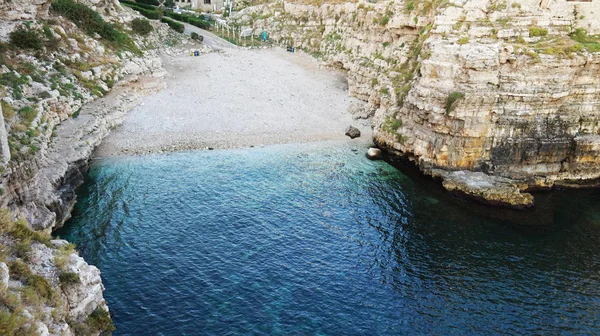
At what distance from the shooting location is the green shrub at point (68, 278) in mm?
20406

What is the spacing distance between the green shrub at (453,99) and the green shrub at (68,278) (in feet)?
111

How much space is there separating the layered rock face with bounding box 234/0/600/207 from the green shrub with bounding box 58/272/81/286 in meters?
Result: 32.5

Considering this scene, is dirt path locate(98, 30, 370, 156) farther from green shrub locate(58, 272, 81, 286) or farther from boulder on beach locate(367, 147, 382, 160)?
green shrub locate(58, 272, 81, 286)

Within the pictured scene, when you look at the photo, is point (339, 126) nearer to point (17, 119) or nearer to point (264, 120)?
Result: point (264, 120)

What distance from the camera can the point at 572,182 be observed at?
44688 mm

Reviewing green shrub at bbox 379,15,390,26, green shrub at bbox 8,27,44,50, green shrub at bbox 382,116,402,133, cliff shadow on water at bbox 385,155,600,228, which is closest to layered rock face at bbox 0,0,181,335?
green shrub at bbox 8,27,44,50

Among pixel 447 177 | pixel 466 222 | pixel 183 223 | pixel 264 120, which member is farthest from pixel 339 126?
pixel 183 223

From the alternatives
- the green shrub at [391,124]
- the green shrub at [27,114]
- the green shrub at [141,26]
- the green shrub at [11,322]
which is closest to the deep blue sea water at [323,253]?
the green shrub at [391,124]

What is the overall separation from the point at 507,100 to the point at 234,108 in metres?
33.4

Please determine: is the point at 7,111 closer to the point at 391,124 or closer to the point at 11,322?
the point at 11,322

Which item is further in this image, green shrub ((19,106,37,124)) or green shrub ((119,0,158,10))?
green shrub ((119,0,158,10))

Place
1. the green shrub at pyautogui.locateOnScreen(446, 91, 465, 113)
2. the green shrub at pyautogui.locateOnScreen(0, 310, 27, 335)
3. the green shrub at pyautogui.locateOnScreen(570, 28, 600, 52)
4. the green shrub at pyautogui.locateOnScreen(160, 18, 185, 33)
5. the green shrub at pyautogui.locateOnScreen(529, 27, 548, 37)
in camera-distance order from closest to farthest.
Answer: the green shrub at pyautogui.locateOnScreen(0, 310, 27, 335) < the green shrub at pyautogui.locateOnScreen(446, 91, 465, 113) < the green shrub at pyautogui.locateOnScreen(570, 28, 600, 52) < the green shrub at pyautogui.locateOnScreen(529, 27, 548, 37) < the green shrub at pyautogui.locateOnScreen(160, 18, 185, 33)

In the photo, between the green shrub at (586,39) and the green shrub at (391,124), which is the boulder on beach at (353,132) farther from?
the green shrub at (586,39)

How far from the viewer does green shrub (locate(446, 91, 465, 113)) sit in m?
41.8
